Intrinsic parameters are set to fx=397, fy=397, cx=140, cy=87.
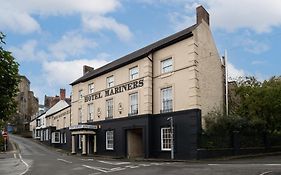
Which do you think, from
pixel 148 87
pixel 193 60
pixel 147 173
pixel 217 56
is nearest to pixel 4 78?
pixel 147 173

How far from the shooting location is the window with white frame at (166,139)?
33.0 metres

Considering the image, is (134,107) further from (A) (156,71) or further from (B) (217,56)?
(B) (217,56)

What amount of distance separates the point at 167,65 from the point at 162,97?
2821mm

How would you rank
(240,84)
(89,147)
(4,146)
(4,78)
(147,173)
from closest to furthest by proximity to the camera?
(4,78), (147,173), (240,84), (89,147), (4,146)

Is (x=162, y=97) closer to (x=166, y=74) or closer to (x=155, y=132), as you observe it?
(x=166, y=74)

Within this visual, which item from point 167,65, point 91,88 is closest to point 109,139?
point 91,88

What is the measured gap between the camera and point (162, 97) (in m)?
34.6

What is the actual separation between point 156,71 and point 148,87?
162cm

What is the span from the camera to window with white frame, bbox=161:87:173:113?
110ft

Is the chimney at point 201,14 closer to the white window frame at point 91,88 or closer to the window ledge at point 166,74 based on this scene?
the window ledge at point 166,74

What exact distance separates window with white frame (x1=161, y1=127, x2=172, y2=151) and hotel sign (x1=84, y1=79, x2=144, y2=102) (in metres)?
5.09

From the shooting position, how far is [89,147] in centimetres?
4453

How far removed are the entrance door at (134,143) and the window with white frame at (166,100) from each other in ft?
14.3

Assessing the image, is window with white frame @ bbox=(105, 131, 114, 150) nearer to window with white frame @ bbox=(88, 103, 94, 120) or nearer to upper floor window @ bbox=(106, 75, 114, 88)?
window with white frame @ bbox=(88, 103, 94, 120)
